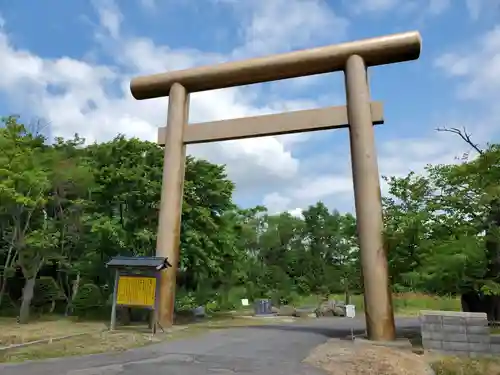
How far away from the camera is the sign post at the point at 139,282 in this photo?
422 inches

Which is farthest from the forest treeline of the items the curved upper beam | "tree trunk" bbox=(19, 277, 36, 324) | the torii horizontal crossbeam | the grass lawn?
the grass lawn

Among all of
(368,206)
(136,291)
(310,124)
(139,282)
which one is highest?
(310,124)

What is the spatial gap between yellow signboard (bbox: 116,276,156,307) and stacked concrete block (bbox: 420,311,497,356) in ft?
22.4

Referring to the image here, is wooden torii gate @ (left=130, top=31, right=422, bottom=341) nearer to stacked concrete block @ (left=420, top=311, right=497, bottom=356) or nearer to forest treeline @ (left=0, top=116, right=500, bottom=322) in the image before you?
forest treeline @ (left=0, top=116, right=500, bottom=322)

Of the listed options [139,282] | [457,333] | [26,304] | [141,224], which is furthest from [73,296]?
[457,333]

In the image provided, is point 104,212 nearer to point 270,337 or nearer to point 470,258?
point 270,337

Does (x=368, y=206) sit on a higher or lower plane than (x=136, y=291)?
higher

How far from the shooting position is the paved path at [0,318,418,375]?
5.91 m

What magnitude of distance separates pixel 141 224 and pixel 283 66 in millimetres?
8556

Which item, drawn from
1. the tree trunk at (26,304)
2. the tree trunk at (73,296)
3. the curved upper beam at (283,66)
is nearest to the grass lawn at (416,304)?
the tree trunk at (73,296)

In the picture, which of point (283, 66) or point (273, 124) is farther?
point (283, 66)

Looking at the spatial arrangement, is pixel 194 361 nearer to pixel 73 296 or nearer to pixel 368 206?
pixel 368 206

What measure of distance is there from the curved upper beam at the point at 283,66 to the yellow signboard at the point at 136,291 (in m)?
6.05

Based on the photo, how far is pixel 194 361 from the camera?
6715 mm
